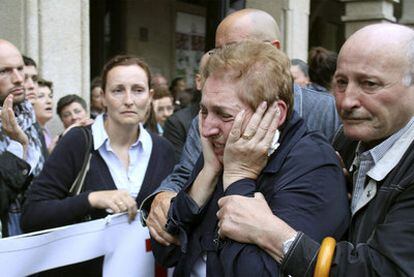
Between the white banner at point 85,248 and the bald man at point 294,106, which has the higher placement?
the bald man at point 294,106

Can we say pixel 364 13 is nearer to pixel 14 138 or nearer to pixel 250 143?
pixel 14 138

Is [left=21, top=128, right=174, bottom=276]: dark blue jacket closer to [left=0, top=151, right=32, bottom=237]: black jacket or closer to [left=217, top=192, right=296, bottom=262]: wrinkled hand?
[left=0, top=151, right=32, bottom=237]: black jacket

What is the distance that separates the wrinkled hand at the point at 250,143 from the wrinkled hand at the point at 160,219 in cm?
37

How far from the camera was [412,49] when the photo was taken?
173 cm

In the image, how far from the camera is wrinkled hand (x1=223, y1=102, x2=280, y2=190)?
5.76 feet

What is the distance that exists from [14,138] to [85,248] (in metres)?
1.09

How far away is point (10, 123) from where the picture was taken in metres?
3.21

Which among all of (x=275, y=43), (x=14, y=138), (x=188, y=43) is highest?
(x=188, y=43)

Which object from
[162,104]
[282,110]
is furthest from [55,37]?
[282,110]

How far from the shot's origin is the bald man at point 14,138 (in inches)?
115

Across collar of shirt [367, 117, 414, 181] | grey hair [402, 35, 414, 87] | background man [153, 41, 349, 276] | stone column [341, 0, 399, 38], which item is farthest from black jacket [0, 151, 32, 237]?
stone column [341, 0, 399, 38]

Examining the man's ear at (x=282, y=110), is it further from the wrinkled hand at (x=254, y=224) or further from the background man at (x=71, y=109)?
the background man at (x=71, y=109)

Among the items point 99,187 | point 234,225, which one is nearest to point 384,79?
point 234,225

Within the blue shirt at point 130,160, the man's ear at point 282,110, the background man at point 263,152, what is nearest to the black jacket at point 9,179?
the blue shirt at point 130,160
